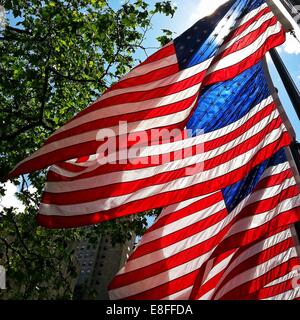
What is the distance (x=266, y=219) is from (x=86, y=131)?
306cm

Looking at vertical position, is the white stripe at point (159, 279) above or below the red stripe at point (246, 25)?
below

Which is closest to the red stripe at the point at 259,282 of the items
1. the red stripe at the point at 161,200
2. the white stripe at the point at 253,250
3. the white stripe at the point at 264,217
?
the white stripe at the point at 253,250

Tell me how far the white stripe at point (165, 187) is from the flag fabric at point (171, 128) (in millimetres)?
14

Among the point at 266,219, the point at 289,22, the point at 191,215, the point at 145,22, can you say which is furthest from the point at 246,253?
the point at 145,22

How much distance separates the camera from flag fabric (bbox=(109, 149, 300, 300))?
5742 mm

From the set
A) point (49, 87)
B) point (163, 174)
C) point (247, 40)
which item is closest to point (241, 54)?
point (247, 40)

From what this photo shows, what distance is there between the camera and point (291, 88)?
627 cm

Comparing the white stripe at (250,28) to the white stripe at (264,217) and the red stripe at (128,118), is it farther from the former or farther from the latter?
the white stripe at (264,217)

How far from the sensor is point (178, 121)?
5.77 m

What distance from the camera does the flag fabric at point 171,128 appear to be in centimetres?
539

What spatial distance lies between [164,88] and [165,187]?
1559 mm

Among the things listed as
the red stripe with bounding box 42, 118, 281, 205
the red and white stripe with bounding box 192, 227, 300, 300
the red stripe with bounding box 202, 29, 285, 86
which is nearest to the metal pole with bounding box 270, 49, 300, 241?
the red and white stripe with bounding box 192, 227, 300, 300

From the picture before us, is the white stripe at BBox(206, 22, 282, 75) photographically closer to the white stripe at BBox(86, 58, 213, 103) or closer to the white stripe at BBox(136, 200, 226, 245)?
the white stripe at BBox(86, 58, 213, 103)
